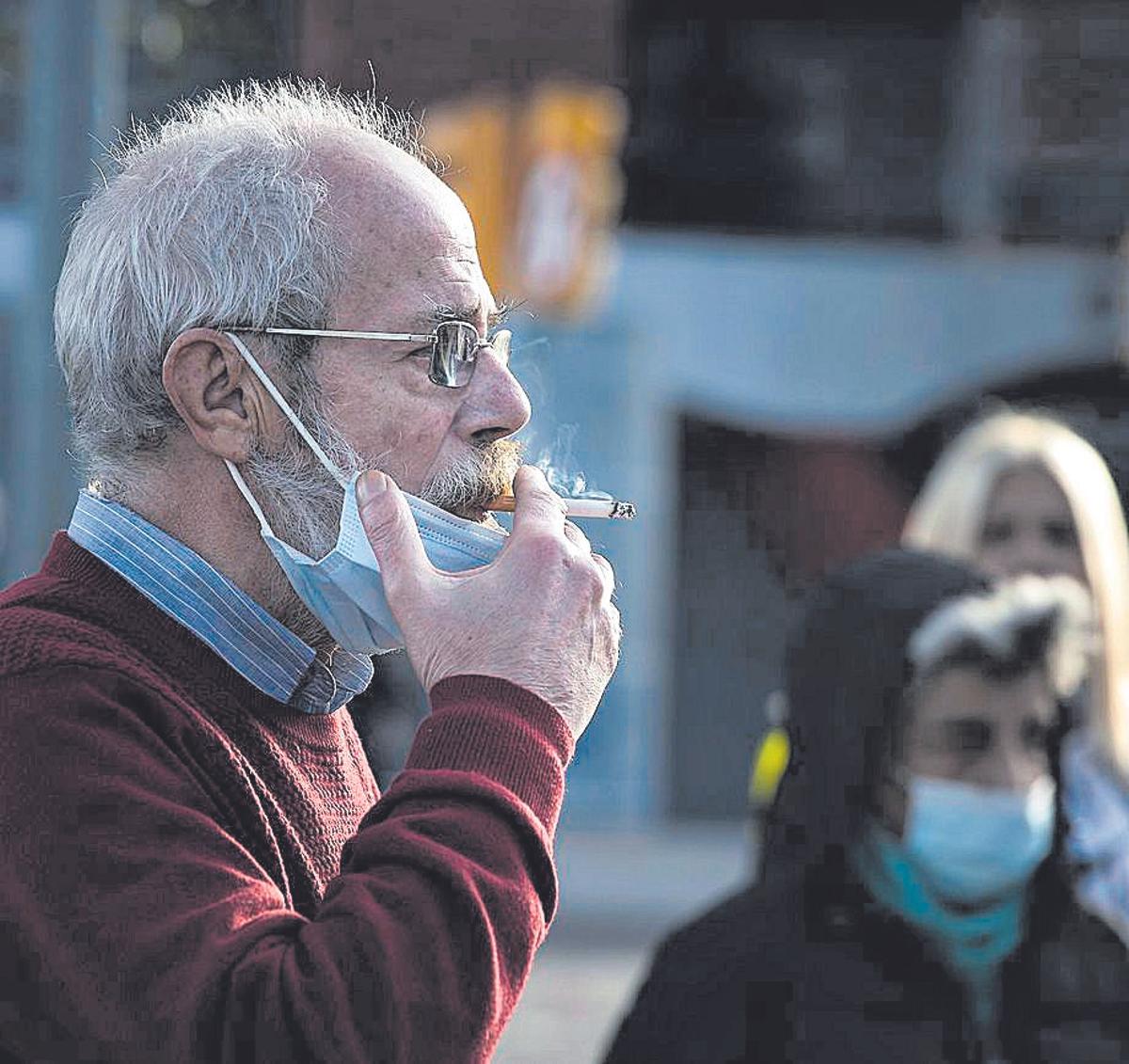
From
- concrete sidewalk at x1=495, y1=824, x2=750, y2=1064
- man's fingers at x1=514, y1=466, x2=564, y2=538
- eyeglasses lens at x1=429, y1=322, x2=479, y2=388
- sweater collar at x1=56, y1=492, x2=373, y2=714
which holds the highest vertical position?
eyeglasses lens at x1=429, y1=322, x2=479, y2=388

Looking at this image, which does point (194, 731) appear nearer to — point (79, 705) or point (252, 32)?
point (79, 705)

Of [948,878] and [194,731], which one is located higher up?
[194,731]

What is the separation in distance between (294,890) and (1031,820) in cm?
226

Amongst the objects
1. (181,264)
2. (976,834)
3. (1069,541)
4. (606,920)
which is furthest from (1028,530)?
(606,920)

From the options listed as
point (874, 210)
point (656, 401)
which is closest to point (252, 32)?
point (656, 401)

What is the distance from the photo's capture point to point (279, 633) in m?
1.98

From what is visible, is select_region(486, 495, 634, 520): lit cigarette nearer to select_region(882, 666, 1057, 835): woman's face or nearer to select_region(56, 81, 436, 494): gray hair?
select_region(56, 81, 436, 494): gray hair

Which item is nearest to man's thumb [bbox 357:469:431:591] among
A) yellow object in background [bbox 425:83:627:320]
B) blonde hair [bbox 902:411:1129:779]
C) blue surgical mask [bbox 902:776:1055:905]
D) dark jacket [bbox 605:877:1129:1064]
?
dark jacket [bbox 605:877:1129:1064]

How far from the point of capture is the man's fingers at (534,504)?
6.21 feet

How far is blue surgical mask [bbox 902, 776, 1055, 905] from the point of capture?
12.0 feet

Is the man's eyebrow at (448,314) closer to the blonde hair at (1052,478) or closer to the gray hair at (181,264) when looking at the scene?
the gray hair at (181,264)

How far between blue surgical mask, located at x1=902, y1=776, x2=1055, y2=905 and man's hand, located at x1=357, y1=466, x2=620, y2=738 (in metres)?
A: 1.91

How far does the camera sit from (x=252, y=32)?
12.6 m

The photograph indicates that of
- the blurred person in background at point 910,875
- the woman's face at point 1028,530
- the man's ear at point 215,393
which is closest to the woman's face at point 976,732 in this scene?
the blurred person in background at point 910,875
